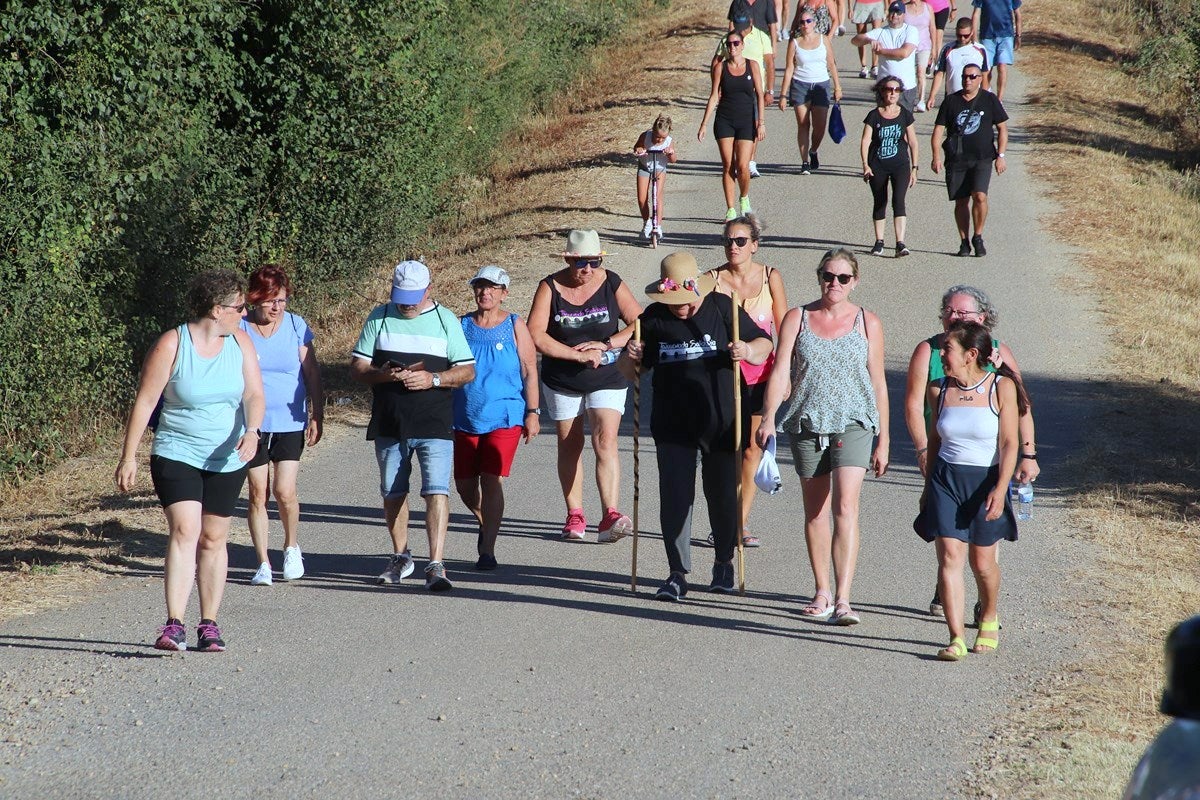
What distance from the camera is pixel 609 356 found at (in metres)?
8.64

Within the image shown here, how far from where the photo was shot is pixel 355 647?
680 cm

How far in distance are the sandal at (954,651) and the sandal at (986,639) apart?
0.15 m

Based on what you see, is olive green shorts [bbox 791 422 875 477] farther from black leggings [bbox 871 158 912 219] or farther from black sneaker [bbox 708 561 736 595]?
black leggings [bbox 871 158 912 219]

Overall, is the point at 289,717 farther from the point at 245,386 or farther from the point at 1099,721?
the point at 1099,721

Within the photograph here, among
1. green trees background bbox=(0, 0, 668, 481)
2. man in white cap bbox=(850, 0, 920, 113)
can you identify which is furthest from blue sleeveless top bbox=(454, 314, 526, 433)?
man in white cap bbox=(850, 0, 920, 113)

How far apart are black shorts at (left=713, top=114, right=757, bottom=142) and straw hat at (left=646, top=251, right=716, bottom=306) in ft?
28.6

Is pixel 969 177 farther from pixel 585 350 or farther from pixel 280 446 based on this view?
pixel 280 446

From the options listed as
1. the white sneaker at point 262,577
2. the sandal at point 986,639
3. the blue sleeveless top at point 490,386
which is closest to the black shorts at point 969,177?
the blue sleeveless top at point 490,386

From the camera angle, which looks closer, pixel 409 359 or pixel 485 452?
pixel 409 359

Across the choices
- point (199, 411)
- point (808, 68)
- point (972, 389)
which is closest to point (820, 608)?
point (972, 389)

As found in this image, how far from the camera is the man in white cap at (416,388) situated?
7699 millimetres

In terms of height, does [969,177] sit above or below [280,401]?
above

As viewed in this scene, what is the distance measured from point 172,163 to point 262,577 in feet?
24.1

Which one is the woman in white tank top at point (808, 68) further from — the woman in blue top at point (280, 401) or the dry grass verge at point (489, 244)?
the woman in blue top at point (280, 401)
